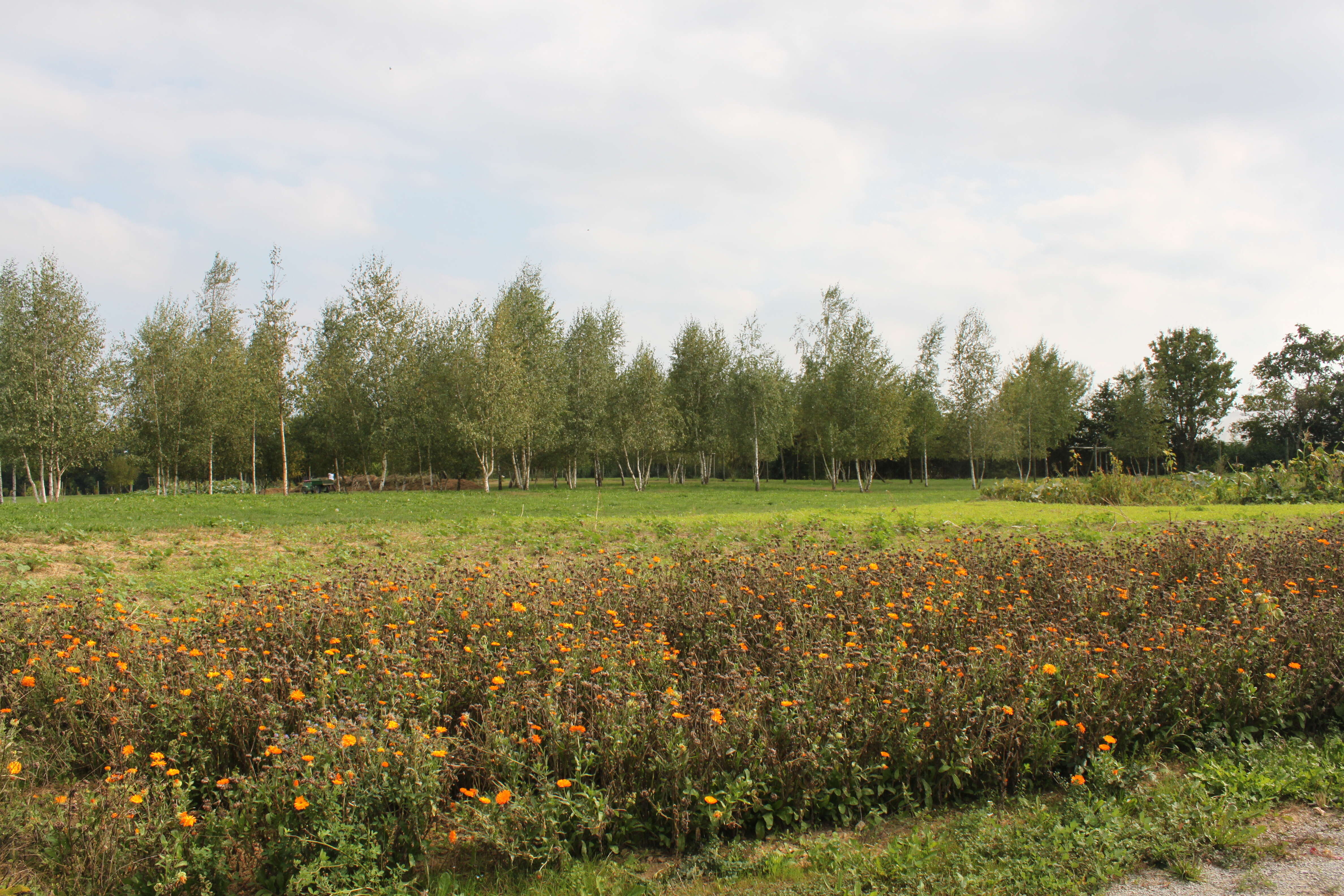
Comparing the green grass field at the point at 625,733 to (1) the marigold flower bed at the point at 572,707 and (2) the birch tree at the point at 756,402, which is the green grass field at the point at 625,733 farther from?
(2) the birch tree at the point at 756,402

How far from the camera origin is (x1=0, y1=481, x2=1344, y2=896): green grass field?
10.3 ft


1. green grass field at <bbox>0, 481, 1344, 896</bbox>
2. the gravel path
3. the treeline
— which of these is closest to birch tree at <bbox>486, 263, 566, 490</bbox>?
the treeline

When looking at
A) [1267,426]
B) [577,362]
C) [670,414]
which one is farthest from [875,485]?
[1267,426]

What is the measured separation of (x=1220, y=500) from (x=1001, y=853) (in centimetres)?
2023

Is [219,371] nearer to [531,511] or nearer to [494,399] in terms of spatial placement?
[494,399]

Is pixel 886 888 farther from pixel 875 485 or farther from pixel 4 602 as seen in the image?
pixel 875 485

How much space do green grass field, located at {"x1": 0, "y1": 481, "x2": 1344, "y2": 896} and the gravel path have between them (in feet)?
0.27

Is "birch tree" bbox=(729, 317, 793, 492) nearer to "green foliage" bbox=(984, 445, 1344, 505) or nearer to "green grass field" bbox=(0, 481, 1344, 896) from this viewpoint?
"green foliage" bbox=(984, 445, 1344, 505)

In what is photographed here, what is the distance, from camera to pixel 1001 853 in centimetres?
327

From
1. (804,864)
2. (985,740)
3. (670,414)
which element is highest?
(670,414)

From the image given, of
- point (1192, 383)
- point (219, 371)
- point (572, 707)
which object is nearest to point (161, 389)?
point (219, 371)

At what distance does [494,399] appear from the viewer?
3462 centimetres

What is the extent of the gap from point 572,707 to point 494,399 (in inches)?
1256

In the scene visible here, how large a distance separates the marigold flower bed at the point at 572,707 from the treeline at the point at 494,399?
64.7 ft
